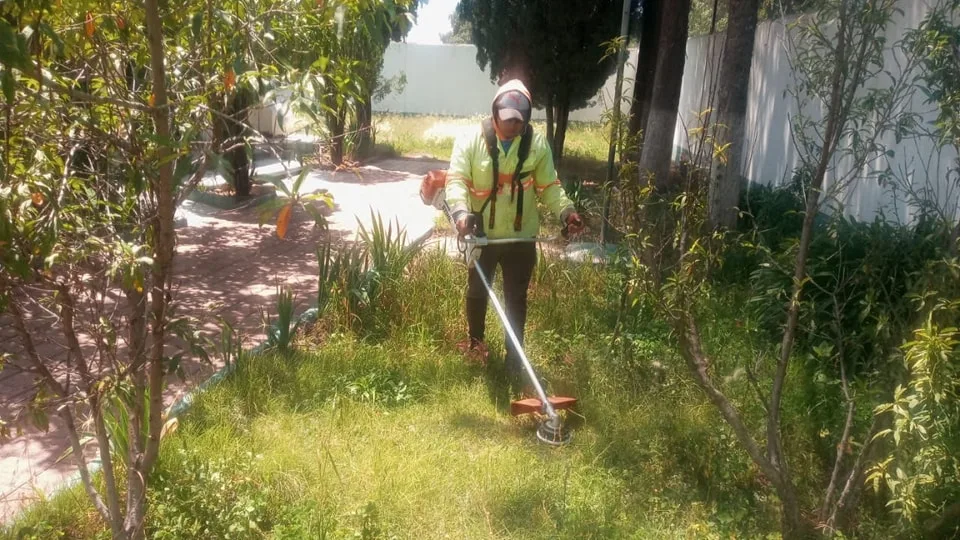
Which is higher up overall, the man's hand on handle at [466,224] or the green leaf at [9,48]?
the green leaf at [9,48]

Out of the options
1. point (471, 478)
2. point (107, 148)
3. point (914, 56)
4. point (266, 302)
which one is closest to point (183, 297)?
point (266, 302)

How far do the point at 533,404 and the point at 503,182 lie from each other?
125cm

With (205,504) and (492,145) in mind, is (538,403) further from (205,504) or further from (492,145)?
(205,504)

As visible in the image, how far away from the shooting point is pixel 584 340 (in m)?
4.87

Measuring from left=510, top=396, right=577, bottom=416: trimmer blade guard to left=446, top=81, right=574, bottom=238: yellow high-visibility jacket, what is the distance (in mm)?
984

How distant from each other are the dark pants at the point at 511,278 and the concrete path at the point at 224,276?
1.12 metres

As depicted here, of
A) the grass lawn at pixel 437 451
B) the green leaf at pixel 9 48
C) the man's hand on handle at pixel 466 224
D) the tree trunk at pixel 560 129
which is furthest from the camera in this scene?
the tree trunk at pixel 560 129

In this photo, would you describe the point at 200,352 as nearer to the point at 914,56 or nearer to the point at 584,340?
the point at 914,56

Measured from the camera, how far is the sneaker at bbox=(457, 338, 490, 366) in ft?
15.1

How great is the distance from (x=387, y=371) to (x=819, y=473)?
230 centimetres

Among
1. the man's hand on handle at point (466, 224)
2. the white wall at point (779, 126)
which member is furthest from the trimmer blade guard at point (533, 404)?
the white wall at point (779, 126)

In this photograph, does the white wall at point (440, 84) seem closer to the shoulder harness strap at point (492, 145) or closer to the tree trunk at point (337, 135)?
the tree trunk at point (337, 135)

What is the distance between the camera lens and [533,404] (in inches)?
150

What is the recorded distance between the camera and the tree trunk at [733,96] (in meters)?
5.80
